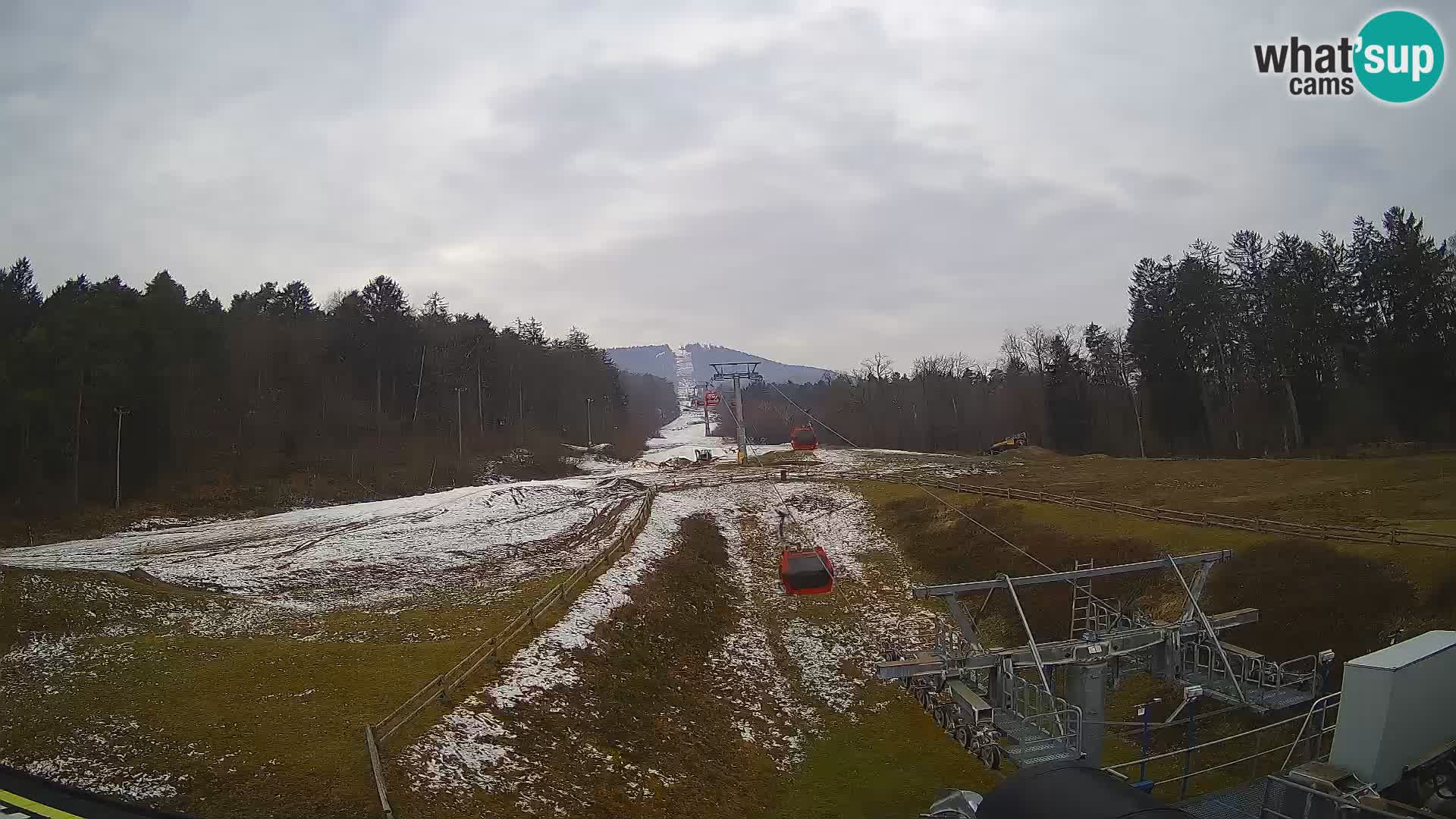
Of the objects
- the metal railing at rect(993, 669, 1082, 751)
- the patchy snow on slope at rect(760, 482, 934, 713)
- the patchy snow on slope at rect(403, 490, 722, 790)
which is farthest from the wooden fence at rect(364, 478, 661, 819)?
the metal railing at rect(993, 669, 1082, 751)

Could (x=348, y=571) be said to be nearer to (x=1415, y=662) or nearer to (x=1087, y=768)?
(x=1087, y=768)

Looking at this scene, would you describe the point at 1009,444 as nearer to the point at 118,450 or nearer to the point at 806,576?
the point at 806,576

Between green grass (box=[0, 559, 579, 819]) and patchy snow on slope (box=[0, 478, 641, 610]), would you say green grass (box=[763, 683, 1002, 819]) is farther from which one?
patchy snow on slope (box=[0, 478, 641, 610])

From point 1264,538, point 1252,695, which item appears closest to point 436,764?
point 1252,695

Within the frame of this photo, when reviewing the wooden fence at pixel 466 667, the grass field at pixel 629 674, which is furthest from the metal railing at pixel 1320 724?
the wooden fence at pixel 466 667

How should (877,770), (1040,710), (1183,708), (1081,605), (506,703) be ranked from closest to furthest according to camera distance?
(1040,710) < (1183,708) < (506,703) < (877,770) < (1081,605)

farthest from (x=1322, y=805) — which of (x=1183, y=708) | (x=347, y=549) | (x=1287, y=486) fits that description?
(x=347, y=549)

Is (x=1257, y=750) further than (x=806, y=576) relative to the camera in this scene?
No
